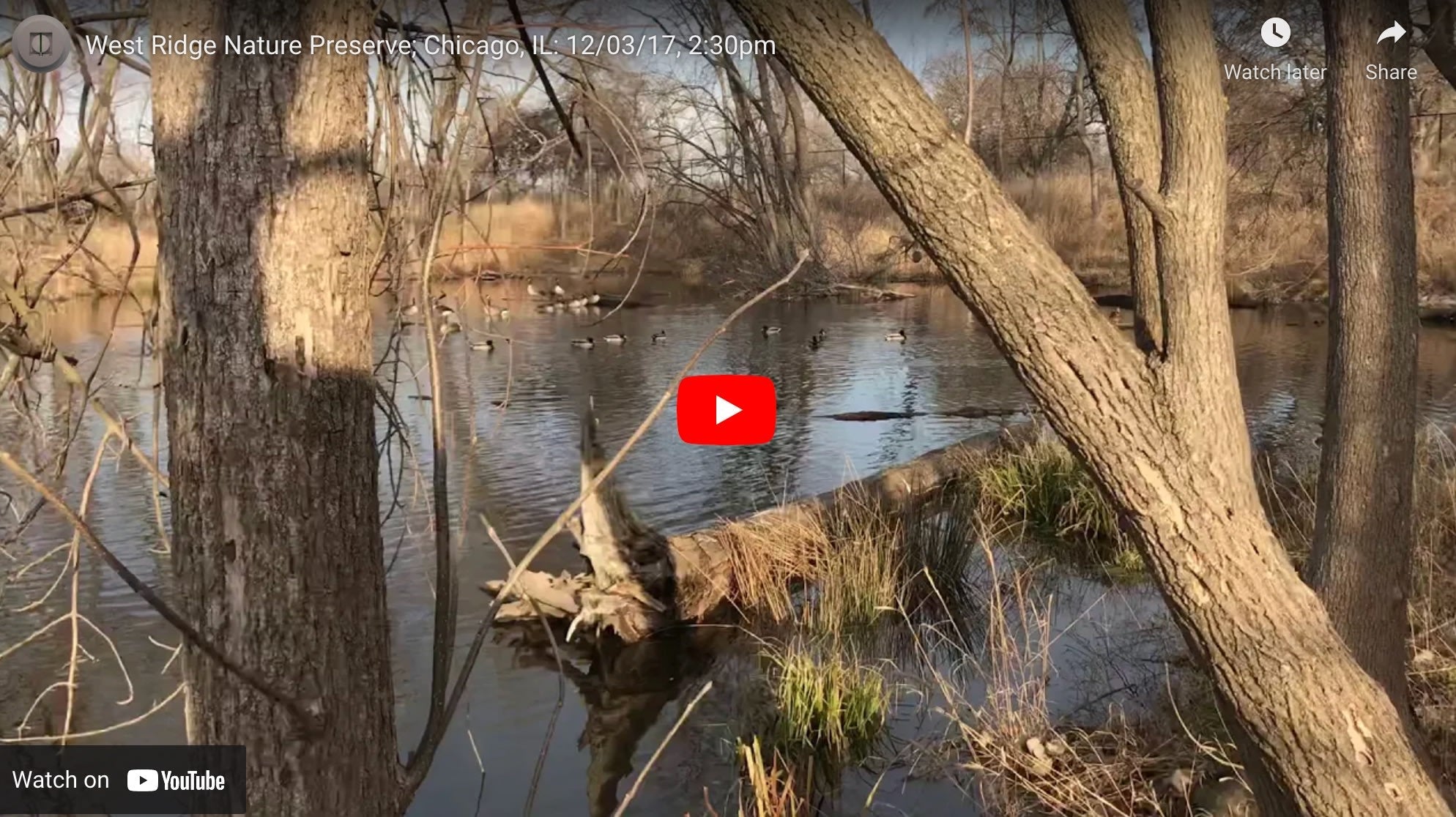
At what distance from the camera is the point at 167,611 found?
1149 mm

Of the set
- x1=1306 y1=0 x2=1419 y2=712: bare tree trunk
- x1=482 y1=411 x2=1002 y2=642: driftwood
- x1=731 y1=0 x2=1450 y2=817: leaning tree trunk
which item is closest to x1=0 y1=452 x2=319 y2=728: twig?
x1=731 y1=0 x2=1450 y2=817: leaning tree trunk

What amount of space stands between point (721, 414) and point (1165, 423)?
10.1 metres

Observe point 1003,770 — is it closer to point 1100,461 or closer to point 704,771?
point 704,771

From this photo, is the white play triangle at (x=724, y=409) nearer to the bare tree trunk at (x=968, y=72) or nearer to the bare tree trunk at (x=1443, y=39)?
the bare tree trunk at (x=1443, y=39)

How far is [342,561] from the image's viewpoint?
1.44 metres

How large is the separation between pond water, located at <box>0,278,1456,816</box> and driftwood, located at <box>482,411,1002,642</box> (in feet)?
0.63

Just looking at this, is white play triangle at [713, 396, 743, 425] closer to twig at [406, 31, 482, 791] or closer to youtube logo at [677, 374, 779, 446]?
youtube logo at [677, 374, 779, 446]

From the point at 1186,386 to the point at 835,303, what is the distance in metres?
21.2

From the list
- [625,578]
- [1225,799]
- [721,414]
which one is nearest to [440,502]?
[1225,799]

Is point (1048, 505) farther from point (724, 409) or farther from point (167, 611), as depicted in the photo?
point (167, 611)

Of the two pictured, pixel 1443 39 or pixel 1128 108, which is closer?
pixel 1128 108

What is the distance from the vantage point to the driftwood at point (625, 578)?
5.89m

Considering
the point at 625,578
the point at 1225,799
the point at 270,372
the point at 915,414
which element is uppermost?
the point at 270,372

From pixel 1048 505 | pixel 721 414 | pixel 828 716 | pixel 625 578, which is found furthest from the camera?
pixel 721 414
